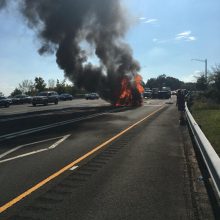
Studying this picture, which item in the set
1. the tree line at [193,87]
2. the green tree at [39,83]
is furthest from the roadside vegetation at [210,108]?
the green tree at [39,83]

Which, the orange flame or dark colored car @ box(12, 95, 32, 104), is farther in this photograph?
dark colored car @ box(12, 95, 32, 104)

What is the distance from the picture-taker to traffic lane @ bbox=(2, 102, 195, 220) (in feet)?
20.4

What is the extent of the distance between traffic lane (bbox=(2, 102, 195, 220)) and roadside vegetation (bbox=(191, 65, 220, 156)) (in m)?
2.40

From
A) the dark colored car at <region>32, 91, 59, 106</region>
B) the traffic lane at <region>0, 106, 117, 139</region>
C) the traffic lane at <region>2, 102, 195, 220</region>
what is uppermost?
the dark colored car at <region>32, 91, 59, 106</region>

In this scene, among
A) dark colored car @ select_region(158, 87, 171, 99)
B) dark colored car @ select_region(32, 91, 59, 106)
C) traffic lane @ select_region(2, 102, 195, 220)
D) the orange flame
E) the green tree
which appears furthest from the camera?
the green tree

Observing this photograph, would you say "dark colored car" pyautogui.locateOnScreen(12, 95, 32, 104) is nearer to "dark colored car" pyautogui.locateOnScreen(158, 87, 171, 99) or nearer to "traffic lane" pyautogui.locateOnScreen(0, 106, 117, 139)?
"dark colored car" pyautogui.locateOnScreen(158, 87, 171, 99)

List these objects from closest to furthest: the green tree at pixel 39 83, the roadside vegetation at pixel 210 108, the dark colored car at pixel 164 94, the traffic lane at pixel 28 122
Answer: the roadside vegetation at pixel 210 108 → the traffic lane at pixel 28 122 → the dark colored car at pixel 164 94 → the green tree at pixel 39 83

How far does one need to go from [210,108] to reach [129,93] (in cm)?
1617

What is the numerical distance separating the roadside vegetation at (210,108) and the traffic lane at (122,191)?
2402 millimetres

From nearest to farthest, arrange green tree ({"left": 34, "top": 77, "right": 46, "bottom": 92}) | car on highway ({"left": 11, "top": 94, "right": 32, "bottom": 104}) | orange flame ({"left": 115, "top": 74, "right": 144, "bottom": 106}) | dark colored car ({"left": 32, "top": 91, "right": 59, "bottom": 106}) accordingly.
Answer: orange flame ({"left": 115, "top": 74, "right": 144, "bottom": 106}), dark colored car ({"left": 32, "top": 91, "right": 59, "bottom": 106}), car on highway ({"left": 11, "top": 94, "right": 32, "bottom": 104}), green tree ({"left": 34, "top": 77, "right": 46, "bottom": 92})

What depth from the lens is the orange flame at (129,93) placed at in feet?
157

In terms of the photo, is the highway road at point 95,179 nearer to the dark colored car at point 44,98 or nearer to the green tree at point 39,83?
the dark colored car at point 44,98

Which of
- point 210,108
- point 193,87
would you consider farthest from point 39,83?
point 210,108

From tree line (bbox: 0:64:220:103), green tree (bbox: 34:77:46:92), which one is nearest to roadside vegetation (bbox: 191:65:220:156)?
tree line (bbox: 0:64:220:103)
